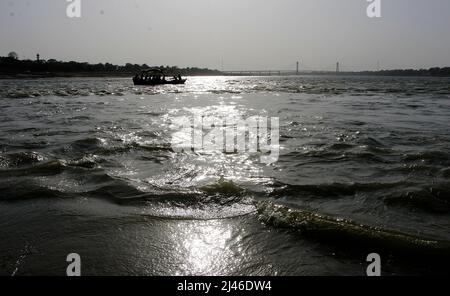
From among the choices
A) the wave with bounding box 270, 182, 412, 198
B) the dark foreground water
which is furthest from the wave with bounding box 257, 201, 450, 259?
the wave with bounding box 270, 182, 412, 198

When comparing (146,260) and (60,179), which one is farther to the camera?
(60,179)

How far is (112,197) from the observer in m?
5.92

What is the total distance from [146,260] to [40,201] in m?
2.67

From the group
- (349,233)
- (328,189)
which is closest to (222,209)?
(349,233)

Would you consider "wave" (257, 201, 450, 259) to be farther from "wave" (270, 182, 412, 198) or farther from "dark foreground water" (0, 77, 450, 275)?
"wave" (270, 182, 412, 198)

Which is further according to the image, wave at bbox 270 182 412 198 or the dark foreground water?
wave at bbox 270 182 412 198

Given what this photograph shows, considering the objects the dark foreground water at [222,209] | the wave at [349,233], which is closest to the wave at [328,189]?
the dark foreground water at [222,209]

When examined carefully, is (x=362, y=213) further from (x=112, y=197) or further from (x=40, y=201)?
(x=40, y=201)

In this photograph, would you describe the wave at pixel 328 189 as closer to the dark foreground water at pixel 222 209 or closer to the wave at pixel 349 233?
the dark foreground water at pixel 222 209

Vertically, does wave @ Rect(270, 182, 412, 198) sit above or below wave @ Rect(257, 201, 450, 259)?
above

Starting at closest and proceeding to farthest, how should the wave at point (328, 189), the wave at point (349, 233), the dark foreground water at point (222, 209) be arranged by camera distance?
1. the dark foreground water at point (222, 209)
2. the wave at point (349, 233)
3. the wave at point (328, 189)

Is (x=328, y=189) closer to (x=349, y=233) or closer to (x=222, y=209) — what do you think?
(x=349, y=233)
